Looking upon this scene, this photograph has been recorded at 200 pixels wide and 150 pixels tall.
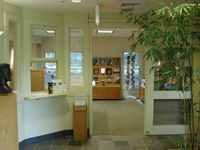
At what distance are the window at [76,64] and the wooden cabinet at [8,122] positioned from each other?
5.63 feet

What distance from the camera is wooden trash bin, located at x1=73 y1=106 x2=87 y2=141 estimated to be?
374 cm

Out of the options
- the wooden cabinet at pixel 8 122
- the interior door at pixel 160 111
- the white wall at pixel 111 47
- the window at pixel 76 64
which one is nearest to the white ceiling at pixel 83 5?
the window at pixel 76 64

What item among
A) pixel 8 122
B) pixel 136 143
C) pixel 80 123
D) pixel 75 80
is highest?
pixel 75 80

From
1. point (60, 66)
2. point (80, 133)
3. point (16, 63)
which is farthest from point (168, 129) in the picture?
point (16, 63)

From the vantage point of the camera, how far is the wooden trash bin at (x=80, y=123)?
374cm

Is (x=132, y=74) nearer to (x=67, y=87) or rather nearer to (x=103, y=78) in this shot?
(x=103, y=78)

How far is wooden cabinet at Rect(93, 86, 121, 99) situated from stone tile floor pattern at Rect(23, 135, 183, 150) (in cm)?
410

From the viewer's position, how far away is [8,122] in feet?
7.68

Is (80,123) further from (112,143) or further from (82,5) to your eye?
(82,5)

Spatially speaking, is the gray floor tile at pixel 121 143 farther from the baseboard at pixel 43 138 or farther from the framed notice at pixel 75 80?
the framed notice at pixel 75 80

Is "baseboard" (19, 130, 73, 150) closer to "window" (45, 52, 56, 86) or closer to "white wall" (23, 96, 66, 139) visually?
"white wall" (23, 96, 66, 139)

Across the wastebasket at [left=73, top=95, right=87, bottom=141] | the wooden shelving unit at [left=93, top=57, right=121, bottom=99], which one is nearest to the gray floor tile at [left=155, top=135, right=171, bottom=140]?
the wastebasket at [left=73, top=95, right=87, bottom=141]

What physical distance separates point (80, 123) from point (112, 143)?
0.79 meters

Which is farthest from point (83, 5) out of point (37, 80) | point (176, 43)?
point (37, 80)
